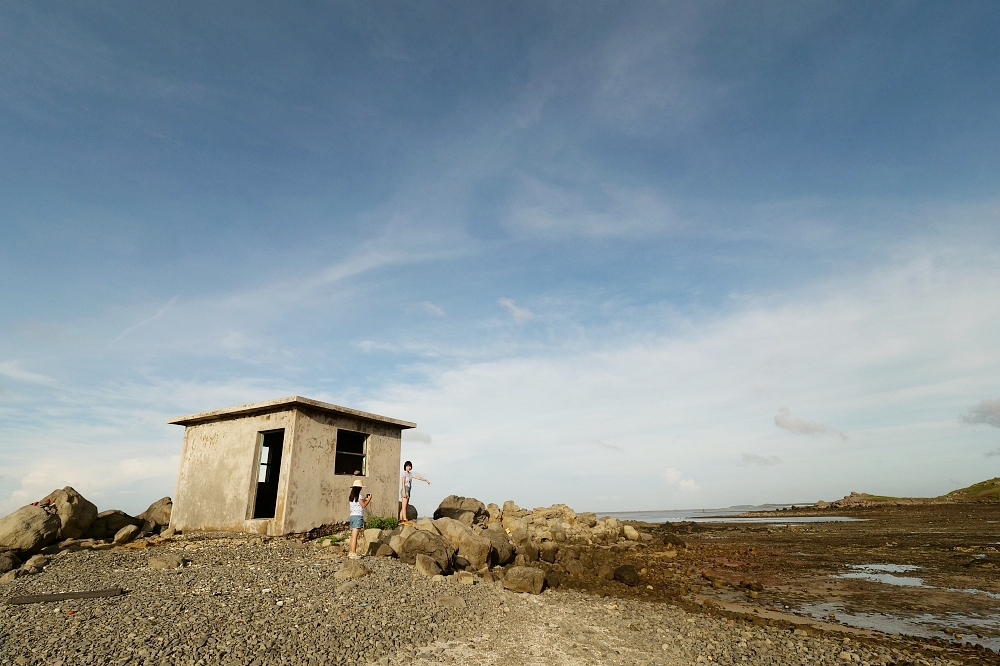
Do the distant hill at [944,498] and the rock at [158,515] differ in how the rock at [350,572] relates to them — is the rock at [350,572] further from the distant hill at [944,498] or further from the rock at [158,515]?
the distant hill at [944,498]

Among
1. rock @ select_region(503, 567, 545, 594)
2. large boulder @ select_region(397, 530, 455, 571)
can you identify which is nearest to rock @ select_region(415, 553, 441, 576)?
large boulder @ select_region(397, 530, 455, 571)

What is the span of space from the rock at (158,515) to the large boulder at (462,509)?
35.2 feet

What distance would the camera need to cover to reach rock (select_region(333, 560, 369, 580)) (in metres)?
11.7

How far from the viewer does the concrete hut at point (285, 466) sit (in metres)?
15.9

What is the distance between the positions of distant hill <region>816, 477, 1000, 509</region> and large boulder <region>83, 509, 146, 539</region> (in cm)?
7764

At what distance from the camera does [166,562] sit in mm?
12391

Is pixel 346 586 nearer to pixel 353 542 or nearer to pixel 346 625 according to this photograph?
pixel 346 625

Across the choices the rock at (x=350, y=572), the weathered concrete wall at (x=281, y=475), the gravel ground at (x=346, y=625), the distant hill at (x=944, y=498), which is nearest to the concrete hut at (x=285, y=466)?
the weathered concrete wall at (x=281, y=475)

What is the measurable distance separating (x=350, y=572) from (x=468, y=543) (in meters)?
4.22

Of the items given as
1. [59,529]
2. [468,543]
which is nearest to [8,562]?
[59,529]

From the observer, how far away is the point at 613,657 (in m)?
8.72

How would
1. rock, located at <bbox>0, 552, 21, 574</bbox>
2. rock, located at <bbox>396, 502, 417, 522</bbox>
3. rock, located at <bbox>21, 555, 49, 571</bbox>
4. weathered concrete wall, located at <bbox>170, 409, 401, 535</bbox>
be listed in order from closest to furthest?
rock, located at <bbox>0, 552, 21, 574</bbox>
rock, located at <bbox>21, 555, 49, 571</bbox>
weathered concrete wall, located at <bbox>170, 409, 401, 535</bbox>
rock, located at <bbox>396, 502, 417, 522</bbox>

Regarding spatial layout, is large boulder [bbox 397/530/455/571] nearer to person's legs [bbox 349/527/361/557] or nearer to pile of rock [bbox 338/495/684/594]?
pile of rock [bbox 338/495/684/594]

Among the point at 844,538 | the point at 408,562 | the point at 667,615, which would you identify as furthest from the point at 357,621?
the point at 844,538
